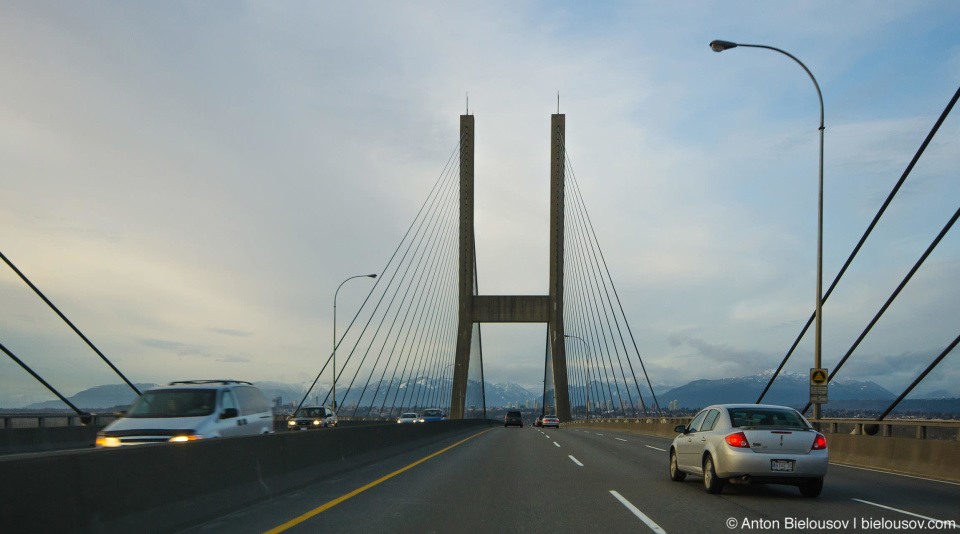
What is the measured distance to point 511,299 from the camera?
181ft

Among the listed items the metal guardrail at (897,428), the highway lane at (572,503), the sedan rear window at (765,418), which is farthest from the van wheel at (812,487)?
the metal guardrail at (897,428)

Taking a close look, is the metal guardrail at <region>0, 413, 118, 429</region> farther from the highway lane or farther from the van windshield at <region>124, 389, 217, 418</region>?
the highway lane

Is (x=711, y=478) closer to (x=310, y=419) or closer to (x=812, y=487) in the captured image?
(x=812, y=487)

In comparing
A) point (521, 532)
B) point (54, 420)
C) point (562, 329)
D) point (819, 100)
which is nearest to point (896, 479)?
point (521, 532)

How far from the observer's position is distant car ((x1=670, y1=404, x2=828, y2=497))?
11.1 m

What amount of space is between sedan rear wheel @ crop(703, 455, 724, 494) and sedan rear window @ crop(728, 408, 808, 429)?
0.73 metres

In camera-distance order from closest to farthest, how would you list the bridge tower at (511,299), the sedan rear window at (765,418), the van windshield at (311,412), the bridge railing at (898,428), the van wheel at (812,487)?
the van wheel at (812,487) < the sedan rear window at (765,418) < the bridge railing at (898,428) < the van windshield at (311,412) < the bridge tower at (511,299)

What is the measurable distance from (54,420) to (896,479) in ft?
77.2

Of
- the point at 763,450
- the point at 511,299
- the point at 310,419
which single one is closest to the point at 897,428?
the point at 763,450

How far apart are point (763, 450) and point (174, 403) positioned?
9625 mm

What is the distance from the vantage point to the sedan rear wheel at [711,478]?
11672 millimetres

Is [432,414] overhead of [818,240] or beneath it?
beneath

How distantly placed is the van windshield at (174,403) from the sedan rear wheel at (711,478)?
813 centimetres

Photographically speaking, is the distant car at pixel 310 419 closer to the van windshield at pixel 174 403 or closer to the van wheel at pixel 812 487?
the van windshield at pixel 174 403
